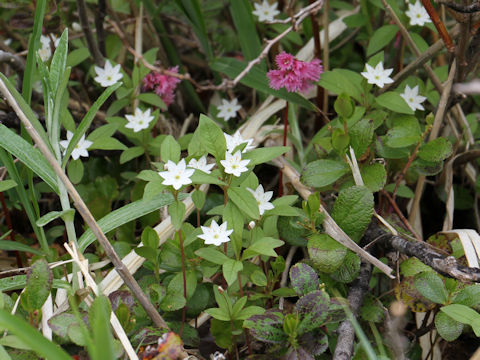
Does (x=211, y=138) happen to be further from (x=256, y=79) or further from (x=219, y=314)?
(x=256, y=79)

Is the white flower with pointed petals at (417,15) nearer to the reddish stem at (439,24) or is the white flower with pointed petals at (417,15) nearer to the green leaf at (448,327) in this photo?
the reddish stem at (439,24)

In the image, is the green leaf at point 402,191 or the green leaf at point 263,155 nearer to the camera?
the green leaf at point 263,155

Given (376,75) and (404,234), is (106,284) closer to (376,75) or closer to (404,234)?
(404,234)

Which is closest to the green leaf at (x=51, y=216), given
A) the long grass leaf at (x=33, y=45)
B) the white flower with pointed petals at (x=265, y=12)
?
the long grass leaf at (x=33, y=45)

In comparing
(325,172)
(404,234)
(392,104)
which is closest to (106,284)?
(325,172)

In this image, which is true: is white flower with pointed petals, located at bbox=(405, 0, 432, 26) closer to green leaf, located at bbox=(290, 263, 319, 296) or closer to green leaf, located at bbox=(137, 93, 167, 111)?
green leaf, located at bbox=(137, 93, 167, 111)

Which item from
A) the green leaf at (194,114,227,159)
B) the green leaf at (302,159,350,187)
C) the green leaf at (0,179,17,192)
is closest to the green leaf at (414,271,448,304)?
the green leaf at (302,159,350,187)
